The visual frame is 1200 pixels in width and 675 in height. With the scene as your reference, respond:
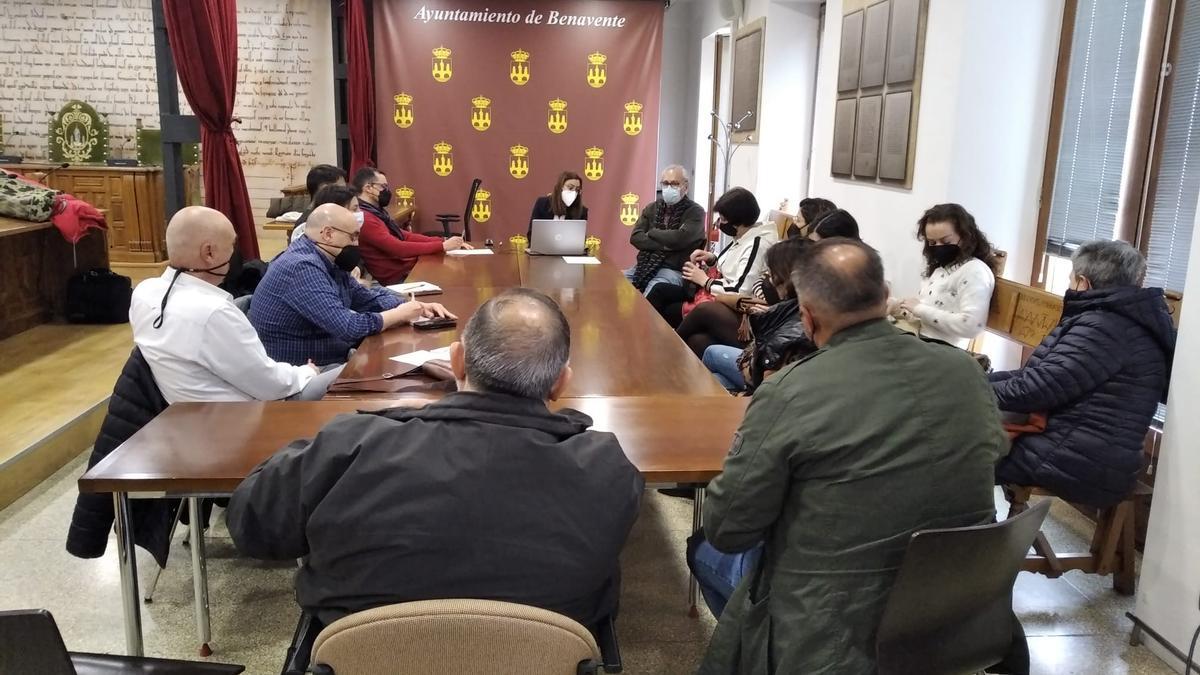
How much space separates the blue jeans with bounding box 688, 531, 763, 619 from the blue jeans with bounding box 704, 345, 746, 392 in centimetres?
161

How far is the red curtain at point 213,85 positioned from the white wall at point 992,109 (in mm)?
3415

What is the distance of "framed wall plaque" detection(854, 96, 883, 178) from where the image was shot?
4.84 meters

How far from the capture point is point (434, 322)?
11.0 feet

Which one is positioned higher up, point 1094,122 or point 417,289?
point 1094,122

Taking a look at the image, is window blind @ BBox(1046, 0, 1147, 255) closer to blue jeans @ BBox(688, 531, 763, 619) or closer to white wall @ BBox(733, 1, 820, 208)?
blue jeans @ BBox(688, 531, 763, 619)

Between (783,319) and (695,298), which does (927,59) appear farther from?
(783,319)

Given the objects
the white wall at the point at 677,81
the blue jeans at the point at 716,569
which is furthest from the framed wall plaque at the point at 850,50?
the white wall at the point at 677,81

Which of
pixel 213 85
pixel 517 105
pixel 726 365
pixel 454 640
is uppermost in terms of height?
pixel 517 105

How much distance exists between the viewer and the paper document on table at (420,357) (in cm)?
271

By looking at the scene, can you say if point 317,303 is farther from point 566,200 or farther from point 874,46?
point 874,46

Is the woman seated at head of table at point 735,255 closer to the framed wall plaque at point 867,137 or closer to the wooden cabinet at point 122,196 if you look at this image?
the framed wall plaque at point 867,137

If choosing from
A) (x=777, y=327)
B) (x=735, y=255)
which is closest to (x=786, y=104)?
(x=735, y=255)

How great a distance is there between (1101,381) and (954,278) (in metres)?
1.09

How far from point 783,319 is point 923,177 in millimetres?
1771
